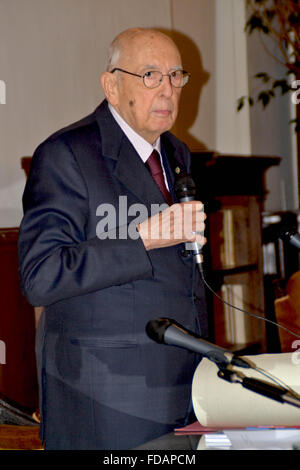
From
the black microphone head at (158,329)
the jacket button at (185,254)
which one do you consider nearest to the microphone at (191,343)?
the black microphone head at (158,329)

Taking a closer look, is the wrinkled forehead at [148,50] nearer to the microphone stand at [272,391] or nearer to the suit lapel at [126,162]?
the suit lapel at [126,162]

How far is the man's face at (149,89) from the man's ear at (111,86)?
0.12 ft

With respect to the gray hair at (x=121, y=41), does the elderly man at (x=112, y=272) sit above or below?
below

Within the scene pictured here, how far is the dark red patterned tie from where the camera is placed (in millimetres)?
1489

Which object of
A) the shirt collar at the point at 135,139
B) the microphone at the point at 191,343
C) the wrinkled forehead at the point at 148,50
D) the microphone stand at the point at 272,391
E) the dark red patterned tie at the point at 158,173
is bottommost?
the microphone stand at the point at 272,391

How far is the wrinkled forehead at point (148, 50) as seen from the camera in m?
1.42

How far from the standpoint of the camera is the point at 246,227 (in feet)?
11.2

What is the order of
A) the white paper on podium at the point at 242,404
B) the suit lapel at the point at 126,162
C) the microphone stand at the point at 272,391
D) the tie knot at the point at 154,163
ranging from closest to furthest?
the microphone stand at the point at 272,391 < the white paper on podium at the point at 242,404 < the suit lapel at the point at 126,162 < the tie knot at the point at 154,163

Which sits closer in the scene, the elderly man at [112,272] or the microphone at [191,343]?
the microphone at [191,343]

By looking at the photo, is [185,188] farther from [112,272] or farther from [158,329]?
[158,329]

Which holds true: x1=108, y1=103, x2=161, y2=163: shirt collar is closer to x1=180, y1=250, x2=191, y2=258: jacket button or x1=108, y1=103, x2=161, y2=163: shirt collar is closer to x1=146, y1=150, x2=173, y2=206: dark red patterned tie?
x1=146, y1=150, x2=173, y2=206: dark red patterned tie

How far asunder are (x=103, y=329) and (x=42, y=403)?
10.4 inches
